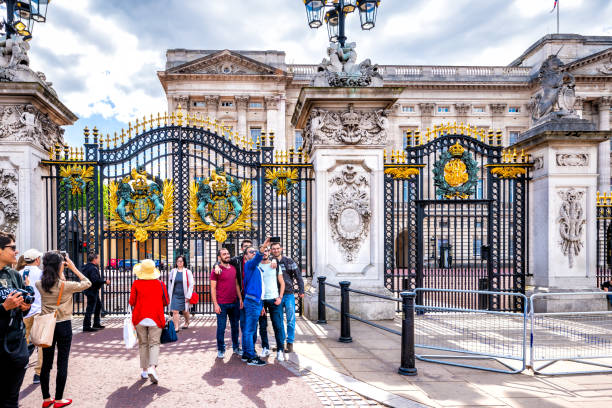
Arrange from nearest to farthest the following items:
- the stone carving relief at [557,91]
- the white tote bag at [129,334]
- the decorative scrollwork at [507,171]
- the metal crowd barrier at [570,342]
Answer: the white tote bag at [129,334] < the metal crowd barrier at [570,342] < the stone carving relief at [557,91] < the decorative scrollwork at [507,171]

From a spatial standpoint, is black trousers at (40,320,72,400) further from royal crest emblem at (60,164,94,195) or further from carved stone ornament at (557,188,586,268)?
carved stone ornament at (557,188,586,268)

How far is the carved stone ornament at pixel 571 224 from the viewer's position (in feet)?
31.9

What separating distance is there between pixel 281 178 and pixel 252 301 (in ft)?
13.9

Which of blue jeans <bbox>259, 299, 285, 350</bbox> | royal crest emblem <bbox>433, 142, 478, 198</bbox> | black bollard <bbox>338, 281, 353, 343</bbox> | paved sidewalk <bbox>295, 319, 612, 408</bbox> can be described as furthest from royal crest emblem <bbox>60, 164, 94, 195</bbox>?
royal crest emblem <bbox>433, 142, 478, 198</bbox>

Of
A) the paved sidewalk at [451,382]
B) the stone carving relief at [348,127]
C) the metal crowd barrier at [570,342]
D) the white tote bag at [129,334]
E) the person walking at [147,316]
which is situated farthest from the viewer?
the stone carving relief at [348,127]

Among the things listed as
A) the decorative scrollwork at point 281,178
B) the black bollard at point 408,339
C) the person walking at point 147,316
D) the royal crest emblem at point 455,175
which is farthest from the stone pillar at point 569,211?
the person walking at point 147,316

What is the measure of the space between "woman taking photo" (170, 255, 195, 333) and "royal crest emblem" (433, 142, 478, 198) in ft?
21.0

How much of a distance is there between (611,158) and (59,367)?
37631 mm

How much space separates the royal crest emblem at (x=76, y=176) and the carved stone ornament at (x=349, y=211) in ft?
18.7

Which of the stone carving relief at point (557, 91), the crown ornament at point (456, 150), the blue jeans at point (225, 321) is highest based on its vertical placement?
the stone carving relief at point (557, 91)

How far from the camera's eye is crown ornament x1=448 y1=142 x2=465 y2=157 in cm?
1014

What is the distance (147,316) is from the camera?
543cm

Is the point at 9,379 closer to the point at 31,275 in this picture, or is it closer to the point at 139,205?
the point at 31,275

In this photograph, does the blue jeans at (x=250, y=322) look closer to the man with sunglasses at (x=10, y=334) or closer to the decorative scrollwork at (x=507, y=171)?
the man with sunglasses at (x=10, y=334)
